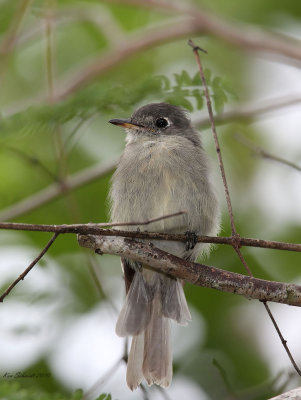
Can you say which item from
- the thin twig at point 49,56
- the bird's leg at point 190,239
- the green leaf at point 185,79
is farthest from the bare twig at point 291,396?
the thin twig at point 49,56

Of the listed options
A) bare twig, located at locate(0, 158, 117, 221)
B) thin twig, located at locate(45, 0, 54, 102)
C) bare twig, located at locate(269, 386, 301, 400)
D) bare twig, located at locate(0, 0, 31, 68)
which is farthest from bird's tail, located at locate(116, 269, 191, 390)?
bare twig, located at locate(0, 0, 31, 68)

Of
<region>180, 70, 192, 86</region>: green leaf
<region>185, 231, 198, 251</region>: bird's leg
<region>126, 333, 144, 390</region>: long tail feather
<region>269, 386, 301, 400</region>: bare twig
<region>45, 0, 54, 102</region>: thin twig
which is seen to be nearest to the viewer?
<region>269, 386, 301, 400</region>: bare twig

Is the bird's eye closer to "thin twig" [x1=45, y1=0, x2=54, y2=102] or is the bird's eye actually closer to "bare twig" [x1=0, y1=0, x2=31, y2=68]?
"thin twig" [x1=45, y1=0, x2=54, y2=102]

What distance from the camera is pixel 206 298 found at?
6168mm

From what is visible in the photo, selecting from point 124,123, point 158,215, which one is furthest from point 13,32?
point 158,215

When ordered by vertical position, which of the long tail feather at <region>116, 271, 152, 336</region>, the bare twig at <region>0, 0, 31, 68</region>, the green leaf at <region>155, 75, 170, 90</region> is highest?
the bare twig at <region>0, 0, 31, 68</region>

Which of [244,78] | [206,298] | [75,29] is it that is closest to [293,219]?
[206,298]

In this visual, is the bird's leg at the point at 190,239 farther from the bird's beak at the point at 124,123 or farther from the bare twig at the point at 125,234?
the bird's beak at the point at 124,123

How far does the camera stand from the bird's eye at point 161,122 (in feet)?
18.4

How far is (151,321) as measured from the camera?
498cm

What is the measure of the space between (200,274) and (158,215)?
38.6 inches

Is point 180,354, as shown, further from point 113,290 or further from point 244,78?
point 244,78

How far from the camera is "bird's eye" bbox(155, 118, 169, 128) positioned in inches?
221

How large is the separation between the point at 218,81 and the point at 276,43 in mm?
1536
